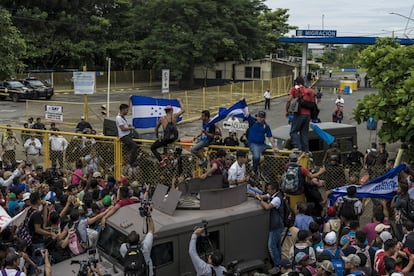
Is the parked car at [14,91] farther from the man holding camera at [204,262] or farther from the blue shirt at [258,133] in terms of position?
the man holding camera at [204,262]

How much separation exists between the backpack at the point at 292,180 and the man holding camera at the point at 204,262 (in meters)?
2.62

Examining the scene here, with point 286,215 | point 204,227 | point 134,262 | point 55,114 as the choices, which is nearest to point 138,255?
point 134,262

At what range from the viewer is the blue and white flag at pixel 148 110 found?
40.2ft

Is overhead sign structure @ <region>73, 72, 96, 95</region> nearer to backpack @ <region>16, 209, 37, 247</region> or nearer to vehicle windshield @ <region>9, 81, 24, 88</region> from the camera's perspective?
backpack @ <region>16, 209, 37, 247</region>

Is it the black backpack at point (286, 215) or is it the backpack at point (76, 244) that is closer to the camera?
the backpack at point (76, 244)

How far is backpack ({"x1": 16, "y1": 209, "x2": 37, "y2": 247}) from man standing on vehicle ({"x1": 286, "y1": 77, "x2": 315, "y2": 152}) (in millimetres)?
5459

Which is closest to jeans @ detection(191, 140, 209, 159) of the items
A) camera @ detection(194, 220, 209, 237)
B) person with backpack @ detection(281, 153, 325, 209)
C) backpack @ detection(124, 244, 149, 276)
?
person with backpack @ detection(281, 153, 325, 209)

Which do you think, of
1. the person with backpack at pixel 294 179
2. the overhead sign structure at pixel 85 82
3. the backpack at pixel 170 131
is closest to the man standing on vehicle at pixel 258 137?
the person with backpack at pixel 294 179

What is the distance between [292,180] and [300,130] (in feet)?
7.11

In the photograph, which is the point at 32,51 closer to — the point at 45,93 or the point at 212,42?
the point at 45,93

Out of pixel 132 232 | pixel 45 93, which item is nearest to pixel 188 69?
pixel 45 93

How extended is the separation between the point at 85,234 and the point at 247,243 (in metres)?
2.42

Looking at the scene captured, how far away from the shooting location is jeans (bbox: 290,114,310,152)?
34.6ft

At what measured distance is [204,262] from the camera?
6.55m
